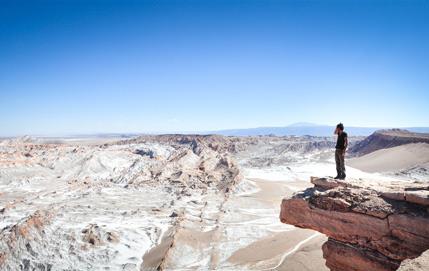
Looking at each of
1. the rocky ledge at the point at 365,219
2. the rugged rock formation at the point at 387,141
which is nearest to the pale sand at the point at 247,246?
the rocky ledge at the point at 365,219

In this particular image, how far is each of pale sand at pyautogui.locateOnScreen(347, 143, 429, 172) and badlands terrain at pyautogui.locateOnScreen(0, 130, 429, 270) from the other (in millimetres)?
167

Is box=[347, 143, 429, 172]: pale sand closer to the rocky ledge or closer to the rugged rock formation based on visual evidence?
the rugged rock formation

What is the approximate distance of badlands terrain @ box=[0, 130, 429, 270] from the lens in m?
14.5

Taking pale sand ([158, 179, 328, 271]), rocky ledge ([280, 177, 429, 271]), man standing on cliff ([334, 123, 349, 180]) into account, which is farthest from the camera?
pale sand ([158, 179, 328, 271])

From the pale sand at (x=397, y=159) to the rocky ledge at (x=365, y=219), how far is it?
38530 mm

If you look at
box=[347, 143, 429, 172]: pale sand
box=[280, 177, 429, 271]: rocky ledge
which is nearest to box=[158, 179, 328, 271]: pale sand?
box=[280, 177, 429, 271]: rocky ledge

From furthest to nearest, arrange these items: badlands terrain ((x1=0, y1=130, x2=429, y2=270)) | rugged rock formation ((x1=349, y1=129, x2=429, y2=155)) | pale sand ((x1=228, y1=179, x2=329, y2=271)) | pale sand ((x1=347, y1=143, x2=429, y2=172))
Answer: rugged rock formation ((x1=349, y1=129, x2=429, y2=155))
pale sand ((x1=347, y1=143, x2=429, y2=172))
badlands terrain ((x1=0, y1=130, x2=429, y2=270))
pale sand ((x1=228, y1=179, x2=329, y2=271))

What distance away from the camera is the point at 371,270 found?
6594mm

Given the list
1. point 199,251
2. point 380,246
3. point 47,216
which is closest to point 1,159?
point 47,216

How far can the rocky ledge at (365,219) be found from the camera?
6113 millimetres

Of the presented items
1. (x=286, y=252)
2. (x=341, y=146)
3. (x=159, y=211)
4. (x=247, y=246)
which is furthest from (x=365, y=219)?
(x=159, y=211)

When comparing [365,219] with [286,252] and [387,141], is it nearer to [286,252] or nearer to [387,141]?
[286,252]

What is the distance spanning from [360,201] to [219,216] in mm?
16035

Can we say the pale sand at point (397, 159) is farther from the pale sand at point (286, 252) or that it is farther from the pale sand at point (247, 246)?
the pale sand at point (286, 252)
